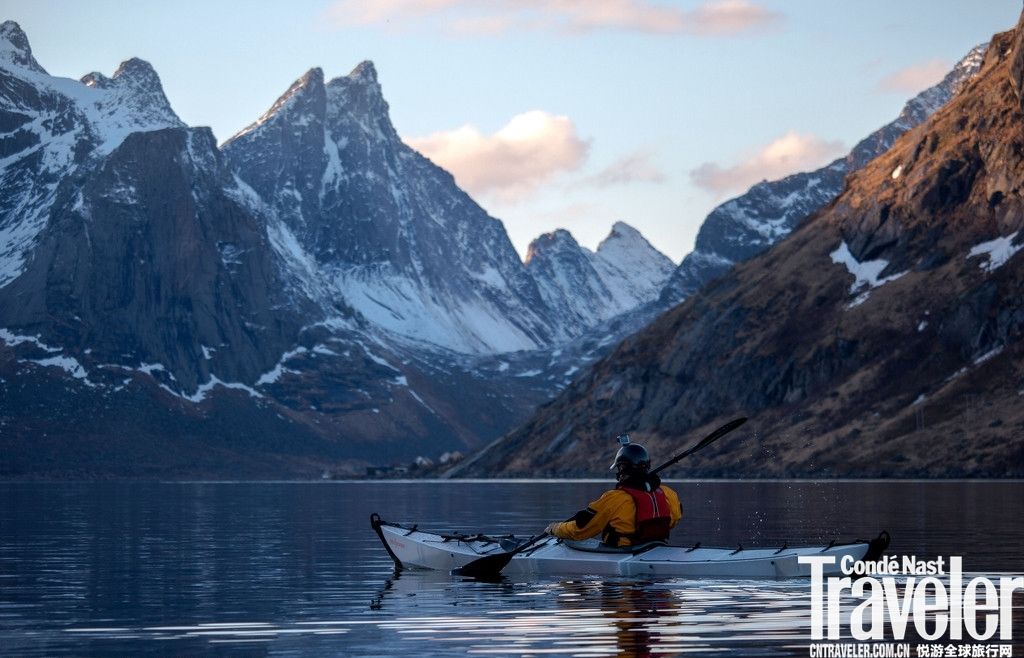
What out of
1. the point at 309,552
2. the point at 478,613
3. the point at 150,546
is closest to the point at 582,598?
the point at 478,613

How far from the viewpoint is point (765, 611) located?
43.7 m

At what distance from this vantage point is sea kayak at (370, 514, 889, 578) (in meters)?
50.6

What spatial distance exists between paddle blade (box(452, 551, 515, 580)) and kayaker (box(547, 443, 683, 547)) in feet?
9.26

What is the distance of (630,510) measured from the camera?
176ft

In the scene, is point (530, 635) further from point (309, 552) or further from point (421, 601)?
point (309, 552)

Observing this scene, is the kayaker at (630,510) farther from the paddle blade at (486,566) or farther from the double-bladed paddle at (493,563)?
the paddle blade at (486,566)

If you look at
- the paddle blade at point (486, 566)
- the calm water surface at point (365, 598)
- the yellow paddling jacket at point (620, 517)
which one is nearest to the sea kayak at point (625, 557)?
the paddle blade at point (486, 566)

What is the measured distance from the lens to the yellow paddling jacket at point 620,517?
53375 mm

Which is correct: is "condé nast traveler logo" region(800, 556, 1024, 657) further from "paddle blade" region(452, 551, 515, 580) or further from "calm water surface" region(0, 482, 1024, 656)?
"paddle blade" region(452, 551, 515, 580)

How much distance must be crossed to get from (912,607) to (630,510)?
12.3m

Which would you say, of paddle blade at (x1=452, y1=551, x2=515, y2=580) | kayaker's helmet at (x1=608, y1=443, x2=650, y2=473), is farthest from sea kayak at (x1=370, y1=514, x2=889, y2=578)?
kayaker's helmet at (x1=608, y1=443, x2=650, y2=473)

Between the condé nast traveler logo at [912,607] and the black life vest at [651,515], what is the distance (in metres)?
5.23

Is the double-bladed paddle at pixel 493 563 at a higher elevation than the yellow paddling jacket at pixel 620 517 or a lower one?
lower

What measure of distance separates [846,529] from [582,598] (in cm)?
3622
